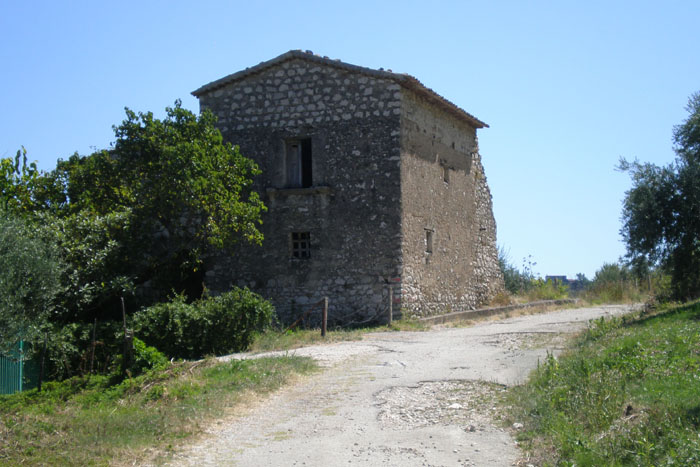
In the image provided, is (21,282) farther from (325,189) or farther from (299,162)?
(299,162)

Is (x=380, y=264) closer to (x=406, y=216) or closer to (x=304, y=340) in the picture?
(x=406, y=216)

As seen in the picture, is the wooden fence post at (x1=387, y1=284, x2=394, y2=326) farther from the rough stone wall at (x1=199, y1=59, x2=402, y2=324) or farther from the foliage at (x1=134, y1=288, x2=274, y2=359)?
the foliage at (x1=134, y1=288, x2=274, y2=359)

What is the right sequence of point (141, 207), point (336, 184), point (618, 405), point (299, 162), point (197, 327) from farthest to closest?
point (299, 162), point (336, 184), point (141, 207), point (197, 327), point (618, 405)

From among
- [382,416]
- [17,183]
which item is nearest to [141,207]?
[17,183]

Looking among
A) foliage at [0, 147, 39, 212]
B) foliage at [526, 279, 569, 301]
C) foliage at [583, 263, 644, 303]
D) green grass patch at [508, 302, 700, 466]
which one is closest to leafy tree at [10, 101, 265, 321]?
foliage at [0, 147, 39, 212]

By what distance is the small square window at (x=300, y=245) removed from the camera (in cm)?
1766

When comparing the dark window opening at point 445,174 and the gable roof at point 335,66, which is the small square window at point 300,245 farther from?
the dark window opening at point 445,174

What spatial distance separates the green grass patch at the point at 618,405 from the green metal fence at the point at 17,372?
898 cm

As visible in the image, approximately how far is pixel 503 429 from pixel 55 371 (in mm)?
9397

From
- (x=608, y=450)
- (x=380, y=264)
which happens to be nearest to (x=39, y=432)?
(x=608, y=450)

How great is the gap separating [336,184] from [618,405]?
11620mm

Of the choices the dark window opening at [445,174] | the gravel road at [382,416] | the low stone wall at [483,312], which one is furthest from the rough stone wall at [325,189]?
the gravel road at [382,416]

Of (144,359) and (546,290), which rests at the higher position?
(546,290)

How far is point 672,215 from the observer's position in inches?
622
